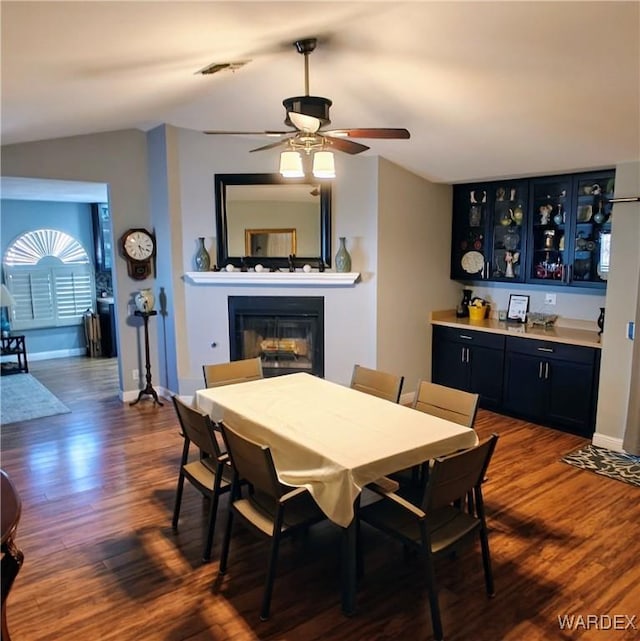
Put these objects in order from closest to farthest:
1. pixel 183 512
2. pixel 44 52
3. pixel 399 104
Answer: pixel 44 52 → pixel 183 512 → pixel 399 104

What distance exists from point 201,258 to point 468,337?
2.90 m

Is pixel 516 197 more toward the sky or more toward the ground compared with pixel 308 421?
more toward the sky

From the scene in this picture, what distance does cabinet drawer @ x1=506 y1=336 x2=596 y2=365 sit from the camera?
455 cm

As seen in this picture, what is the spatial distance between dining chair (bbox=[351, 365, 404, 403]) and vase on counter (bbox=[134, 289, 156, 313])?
281cm

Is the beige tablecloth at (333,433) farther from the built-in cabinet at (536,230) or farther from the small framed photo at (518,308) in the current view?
the small framed photo at (518,308)

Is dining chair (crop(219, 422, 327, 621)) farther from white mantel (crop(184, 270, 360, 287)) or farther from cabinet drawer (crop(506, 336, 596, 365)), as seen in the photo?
cabinet drawer (crop(506, 336, 596, 365))

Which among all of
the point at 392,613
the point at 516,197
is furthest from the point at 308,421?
the point at 516,197

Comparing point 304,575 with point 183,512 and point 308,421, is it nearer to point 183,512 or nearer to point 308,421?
point 308,421

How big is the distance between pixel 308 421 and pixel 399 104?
8.09ft

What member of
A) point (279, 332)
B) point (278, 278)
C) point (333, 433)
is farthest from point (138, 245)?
point (333, 433)

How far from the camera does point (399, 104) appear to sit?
390 centimetres

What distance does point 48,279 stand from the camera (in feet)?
26.4

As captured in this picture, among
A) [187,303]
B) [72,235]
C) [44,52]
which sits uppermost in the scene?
[44,52]

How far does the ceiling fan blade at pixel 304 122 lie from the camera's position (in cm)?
269
